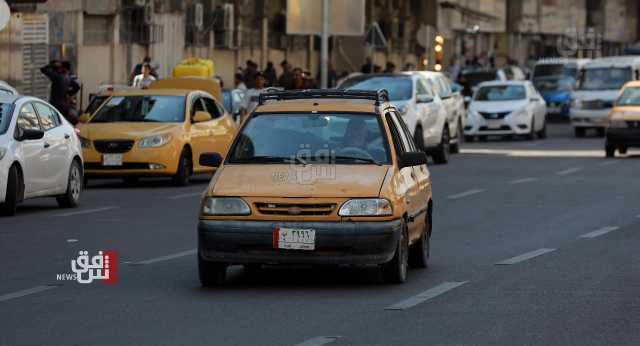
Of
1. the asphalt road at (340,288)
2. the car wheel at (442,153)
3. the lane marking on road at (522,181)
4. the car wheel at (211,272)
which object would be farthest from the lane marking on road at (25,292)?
the car wheel at (442,153)

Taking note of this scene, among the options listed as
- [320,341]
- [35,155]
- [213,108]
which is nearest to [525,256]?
[320,341]

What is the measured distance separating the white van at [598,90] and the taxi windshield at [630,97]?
33.0ft

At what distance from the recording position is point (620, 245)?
18344mm

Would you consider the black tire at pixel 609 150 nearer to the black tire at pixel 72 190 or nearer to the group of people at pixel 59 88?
the group of people at pixel 59 88

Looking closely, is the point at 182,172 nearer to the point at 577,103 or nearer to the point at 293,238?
the point at 293,238

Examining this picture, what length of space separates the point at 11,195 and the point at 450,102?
1923cm

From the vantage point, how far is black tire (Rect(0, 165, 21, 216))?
850 inches

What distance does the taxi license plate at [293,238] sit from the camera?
13633mm

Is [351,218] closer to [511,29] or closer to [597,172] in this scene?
[597,172]

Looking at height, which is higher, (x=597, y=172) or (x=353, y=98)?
(x=353, y=98)

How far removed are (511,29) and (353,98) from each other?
77557 mm

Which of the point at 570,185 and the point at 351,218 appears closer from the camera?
the point at 351,218

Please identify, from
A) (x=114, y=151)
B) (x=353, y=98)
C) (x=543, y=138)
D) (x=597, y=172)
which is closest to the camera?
(x=353, y=98)

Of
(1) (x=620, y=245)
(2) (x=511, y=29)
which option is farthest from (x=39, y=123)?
(2) (x=511, y=29)
